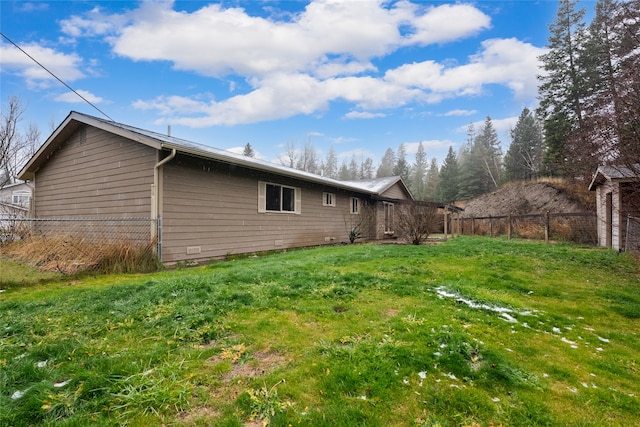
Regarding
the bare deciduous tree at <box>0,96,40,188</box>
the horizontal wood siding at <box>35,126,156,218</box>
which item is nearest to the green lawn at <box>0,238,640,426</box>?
the horizontal wood siding at <box>35,126,156,218</box>

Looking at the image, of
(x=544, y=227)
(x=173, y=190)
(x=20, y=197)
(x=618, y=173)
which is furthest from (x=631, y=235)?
(x=20, y=197)

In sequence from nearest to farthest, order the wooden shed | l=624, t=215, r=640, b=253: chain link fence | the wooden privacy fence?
the wooden shed
l=624, t=215, r=640, b=253: chain link fence
the wooden privacy fence

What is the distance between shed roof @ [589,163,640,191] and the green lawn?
197 cm

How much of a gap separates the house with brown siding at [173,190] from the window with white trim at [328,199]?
67 centimetres

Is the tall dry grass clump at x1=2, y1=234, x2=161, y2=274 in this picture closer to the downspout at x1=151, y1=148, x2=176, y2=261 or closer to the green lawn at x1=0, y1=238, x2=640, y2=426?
the downspout at x1=151, y1=148, x2=176, y2=261

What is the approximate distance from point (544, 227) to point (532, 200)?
8.02 m

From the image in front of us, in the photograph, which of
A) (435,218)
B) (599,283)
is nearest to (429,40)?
(435,218)

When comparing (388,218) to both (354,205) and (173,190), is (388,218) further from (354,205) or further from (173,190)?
(173,190)

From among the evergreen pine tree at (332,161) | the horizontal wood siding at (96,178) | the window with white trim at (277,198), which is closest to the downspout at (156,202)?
the horizontal wood siding at (96,178)

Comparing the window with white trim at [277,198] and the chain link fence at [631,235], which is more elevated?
the window with white trim at [277,198]

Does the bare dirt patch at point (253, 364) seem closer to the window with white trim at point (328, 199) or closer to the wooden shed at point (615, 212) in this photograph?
the wooden shed at point (615, 212)

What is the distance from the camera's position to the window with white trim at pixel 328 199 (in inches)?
493

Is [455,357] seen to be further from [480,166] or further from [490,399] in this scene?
[480,166]

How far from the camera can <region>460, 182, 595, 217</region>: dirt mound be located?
19.5 meters
